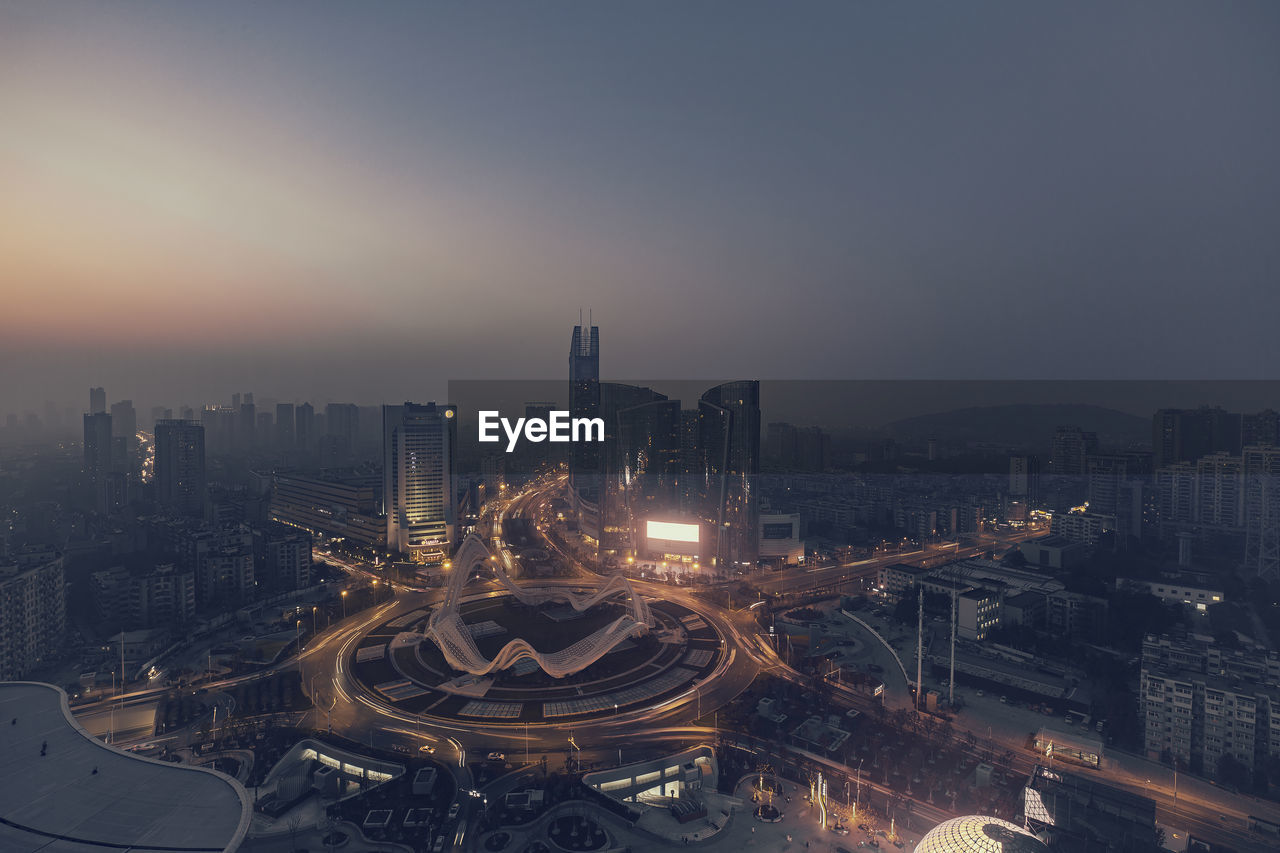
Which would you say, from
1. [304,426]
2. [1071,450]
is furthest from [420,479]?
[304,426]

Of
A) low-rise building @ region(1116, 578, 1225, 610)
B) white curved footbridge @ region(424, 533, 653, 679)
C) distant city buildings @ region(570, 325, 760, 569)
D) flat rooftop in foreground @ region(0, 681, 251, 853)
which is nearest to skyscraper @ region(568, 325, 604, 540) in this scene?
distant city buildings @ region(570, 325, 760, 569)

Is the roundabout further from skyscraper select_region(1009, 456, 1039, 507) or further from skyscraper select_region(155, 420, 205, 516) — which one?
skyscraper select_region(1009, 456, 1039, 507)

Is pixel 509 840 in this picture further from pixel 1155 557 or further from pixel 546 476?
pixel 546 476

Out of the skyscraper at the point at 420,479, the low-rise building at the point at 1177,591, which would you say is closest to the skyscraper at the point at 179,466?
the skyscraper at the point at 420,479

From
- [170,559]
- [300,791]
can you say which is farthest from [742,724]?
[170,559]

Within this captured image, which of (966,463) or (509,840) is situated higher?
(966,463)

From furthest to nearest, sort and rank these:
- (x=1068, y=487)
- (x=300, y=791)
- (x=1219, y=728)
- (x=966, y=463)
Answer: (x=966, y=463) < (x=1068, y=487) < (x=1219, y=728) < (x=300, y=791)

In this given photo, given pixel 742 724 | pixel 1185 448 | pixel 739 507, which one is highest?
pixel 1185 448

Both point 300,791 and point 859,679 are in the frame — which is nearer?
point 300,791
